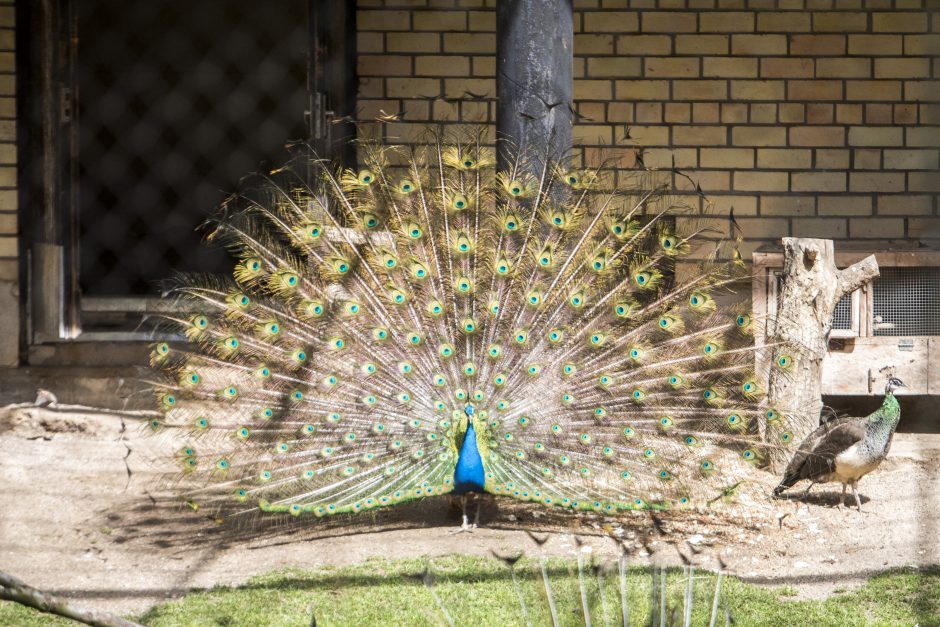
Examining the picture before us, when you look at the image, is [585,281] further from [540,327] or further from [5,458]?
[5,458]

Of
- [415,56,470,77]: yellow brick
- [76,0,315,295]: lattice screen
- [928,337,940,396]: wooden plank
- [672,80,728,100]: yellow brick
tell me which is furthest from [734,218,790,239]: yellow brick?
[76,0,315,295]: lattice screen

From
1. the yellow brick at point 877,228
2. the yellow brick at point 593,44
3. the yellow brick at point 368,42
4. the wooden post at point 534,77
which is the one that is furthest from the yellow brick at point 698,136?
the wooden post at point 534,77

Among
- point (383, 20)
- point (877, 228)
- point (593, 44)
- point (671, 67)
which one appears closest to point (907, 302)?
point (877, 228)

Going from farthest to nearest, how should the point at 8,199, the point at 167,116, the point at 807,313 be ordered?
the point at 167,116 → the point at 8,199 → the point at 807,313

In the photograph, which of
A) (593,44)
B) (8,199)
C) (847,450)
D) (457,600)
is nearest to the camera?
(457,600)

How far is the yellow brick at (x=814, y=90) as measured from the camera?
250 inches

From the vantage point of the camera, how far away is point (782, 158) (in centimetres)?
636

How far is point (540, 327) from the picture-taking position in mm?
4379

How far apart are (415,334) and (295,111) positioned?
4490 millimetres

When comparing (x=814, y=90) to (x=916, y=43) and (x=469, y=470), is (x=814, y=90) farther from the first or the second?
(x=469, y=470)

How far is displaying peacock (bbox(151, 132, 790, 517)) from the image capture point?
420 cm

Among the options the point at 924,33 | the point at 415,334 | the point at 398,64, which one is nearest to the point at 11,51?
the point at 398,64

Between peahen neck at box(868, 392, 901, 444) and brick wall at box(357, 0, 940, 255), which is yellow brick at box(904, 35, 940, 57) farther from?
peahen neck at box(868, 392, 901, 444)

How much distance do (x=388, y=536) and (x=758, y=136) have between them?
355 cm
